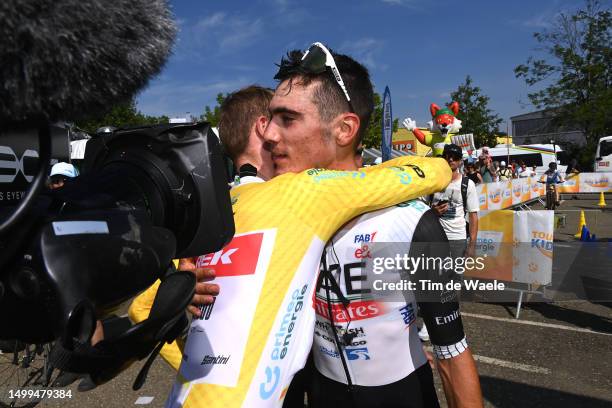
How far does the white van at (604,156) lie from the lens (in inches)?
1069

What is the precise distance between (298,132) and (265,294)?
0.71 m

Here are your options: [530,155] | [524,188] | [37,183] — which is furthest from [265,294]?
[530,155]

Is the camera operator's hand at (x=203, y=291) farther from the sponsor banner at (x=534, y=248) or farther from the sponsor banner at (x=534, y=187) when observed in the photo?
the sponsor banner at (x=534, y=187)

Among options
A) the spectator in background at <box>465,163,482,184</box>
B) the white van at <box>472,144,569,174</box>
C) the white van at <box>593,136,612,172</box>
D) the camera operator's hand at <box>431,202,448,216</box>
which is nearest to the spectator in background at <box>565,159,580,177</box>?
the white van at <box>593,136,612,172</box>

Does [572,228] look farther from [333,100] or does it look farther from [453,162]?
[333,100]

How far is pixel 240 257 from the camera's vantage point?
1181 millimetres

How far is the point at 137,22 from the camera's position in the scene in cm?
65

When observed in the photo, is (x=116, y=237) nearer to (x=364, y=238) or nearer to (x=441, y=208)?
(x=364, y=238)

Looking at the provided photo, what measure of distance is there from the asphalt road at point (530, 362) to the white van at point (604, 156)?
998 inches

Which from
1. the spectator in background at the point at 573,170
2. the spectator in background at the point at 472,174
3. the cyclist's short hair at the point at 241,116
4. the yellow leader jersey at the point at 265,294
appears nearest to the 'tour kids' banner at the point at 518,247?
the cyclist's short hair at the point at 241,116

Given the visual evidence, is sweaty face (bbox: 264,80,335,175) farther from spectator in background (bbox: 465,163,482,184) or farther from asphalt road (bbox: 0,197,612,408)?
spectator in background (bbox: 465,163,482,184)

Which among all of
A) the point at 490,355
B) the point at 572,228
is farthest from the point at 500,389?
the point at 572,228

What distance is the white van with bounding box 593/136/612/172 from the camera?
2716 centimetres

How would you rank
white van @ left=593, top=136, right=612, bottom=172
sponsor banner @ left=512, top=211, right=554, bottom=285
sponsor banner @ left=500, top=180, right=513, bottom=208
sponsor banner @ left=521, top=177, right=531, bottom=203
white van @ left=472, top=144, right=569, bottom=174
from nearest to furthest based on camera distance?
1. sponsor banner @ left=512, top=211, right=554, bottom=285
2. sponsor banner @ left=500, top=180, right=513, bottom=208
3. sponsor banner @ left=521, top=177, right=531, bottom=203
4. white van @ left=593, top=136, right=612, bottom=172
5. white van @ left=472, top=144, right=569, bottom=174
